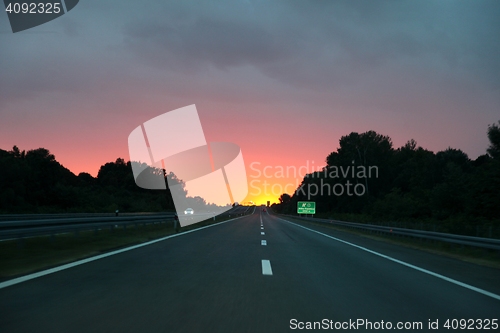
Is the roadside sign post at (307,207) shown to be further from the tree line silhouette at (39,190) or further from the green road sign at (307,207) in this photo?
the tree line silhouette at (39,190)

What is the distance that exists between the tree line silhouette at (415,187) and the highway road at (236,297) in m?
11.5

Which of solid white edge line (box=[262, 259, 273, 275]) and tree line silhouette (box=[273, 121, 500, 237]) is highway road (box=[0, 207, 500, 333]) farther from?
tree line silhouette (box=[273, 121, 500, 237])

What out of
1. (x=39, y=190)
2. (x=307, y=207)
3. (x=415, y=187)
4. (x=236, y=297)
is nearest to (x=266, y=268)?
(x=236, y=297)

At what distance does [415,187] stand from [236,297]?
88.8m

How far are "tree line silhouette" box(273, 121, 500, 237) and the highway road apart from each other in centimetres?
1149

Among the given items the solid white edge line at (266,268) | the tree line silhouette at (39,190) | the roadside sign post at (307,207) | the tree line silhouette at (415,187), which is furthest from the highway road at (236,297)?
the roadside sign post at (307,207)

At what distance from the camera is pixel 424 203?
210 ft

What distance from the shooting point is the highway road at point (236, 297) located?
18.5ft

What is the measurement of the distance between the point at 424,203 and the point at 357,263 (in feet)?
183

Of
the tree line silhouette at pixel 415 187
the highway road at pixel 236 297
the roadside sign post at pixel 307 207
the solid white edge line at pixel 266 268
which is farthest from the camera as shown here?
the roadside sign post at pixel 307 207

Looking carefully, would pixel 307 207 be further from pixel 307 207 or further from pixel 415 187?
pixel 415 187

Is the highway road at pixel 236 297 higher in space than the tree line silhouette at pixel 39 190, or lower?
lower

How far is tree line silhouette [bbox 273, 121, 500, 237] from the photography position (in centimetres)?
4184

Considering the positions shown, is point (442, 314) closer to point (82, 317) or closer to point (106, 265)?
point (82, 317)
